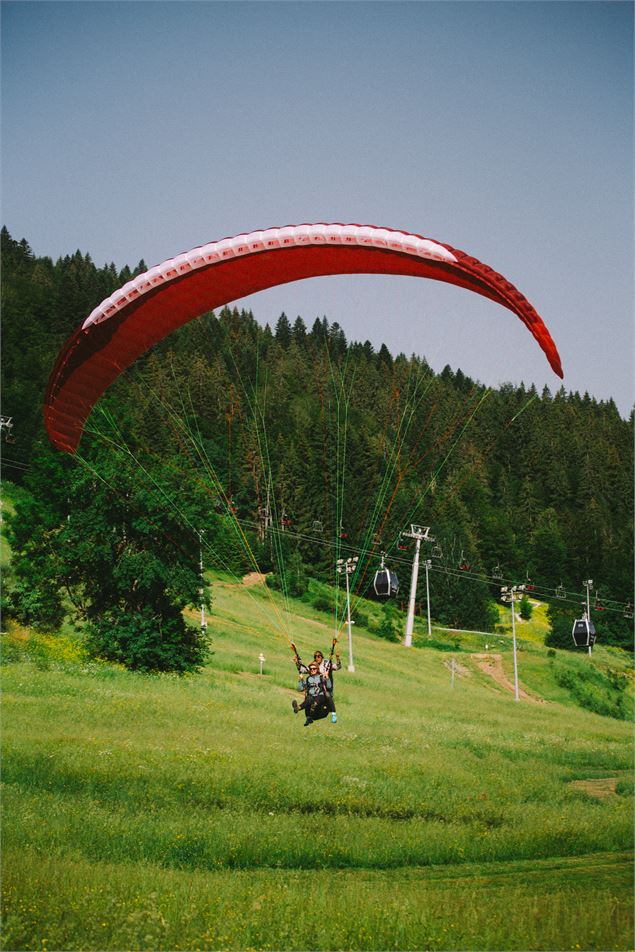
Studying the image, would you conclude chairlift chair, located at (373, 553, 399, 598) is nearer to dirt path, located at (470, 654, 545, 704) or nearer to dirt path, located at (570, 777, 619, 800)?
dirt path, located at (570, 777, 619, 800)

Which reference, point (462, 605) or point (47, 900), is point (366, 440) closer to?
point (462, 605)

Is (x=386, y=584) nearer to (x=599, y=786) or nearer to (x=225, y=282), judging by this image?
(x=225, y=282)

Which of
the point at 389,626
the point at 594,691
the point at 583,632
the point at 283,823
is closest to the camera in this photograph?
the point at 283,823

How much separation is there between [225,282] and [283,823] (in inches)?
344

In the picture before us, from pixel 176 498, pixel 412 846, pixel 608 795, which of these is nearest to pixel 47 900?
pixel 412 846

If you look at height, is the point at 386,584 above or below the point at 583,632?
above

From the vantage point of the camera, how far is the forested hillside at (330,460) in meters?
39.5

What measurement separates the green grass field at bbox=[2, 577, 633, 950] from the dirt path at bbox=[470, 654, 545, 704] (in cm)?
2219

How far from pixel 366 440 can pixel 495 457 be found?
63.2 metres

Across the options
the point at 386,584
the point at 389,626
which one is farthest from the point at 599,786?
the point at 389,626

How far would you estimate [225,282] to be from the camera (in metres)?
13.4

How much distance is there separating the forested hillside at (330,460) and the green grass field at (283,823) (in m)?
7.46

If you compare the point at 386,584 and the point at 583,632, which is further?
the point at 583,632

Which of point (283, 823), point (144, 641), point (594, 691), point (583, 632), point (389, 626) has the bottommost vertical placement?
point (594, 691)
